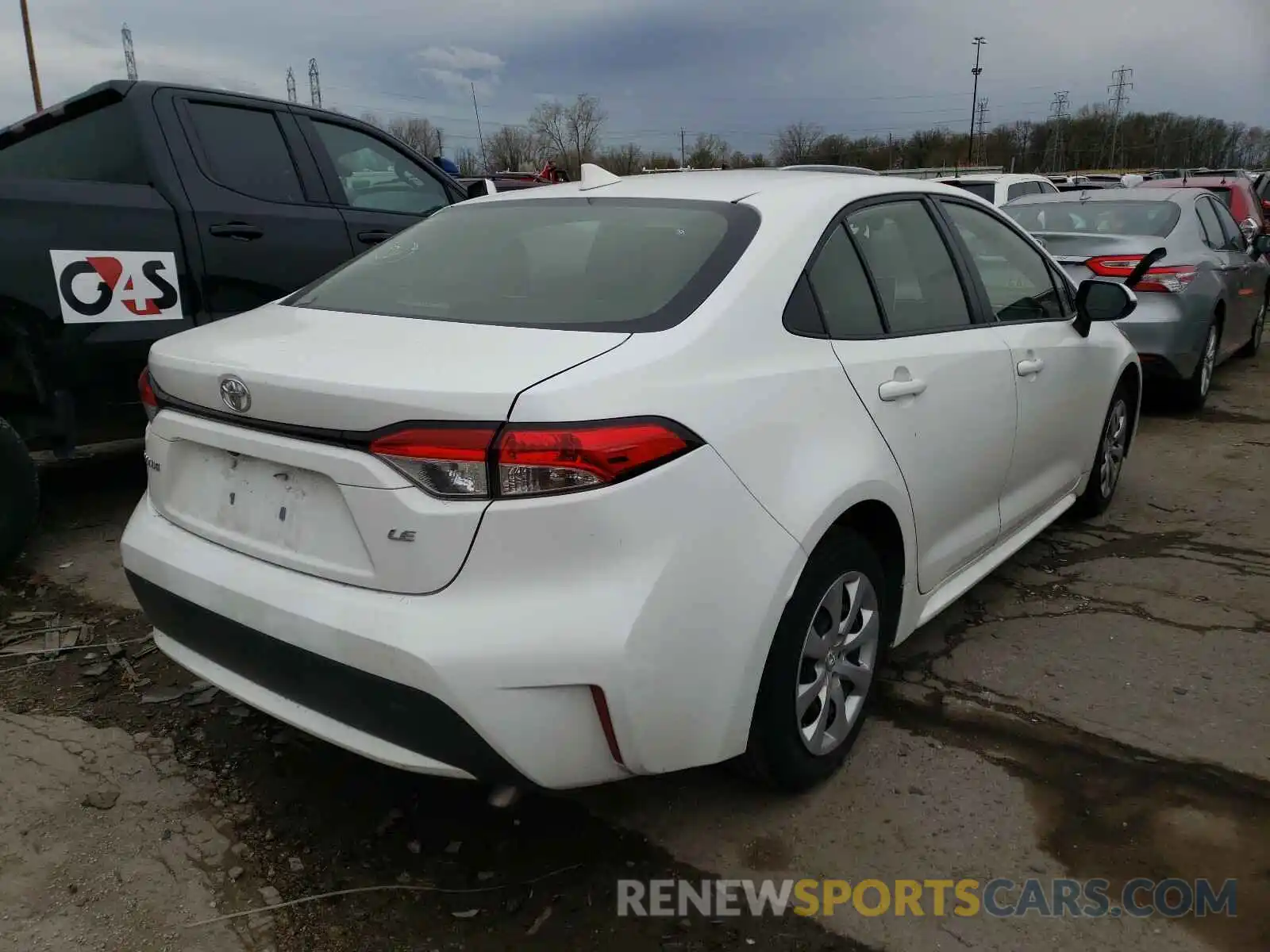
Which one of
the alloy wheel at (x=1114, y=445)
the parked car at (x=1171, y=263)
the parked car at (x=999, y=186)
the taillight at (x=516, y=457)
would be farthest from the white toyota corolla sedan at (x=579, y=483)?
the parked car at (x=999, y=186)

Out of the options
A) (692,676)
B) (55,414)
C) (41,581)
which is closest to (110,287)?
(55,414)

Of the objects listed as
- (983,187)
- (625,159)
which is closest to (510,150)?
(625,159)

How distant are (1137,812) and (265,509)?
232 centimetres

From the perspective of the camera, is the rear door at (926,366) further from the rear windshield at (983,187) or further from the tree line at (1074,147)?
the tree line at (1074,147)

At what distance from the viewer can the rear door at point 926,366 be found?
103 inches

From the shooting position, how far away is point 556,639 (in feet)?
6.09

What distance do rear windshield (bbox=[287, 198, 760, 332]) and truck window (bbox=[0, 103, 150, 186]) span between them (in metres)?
1.98

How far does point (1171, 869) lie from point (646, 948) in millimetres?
1288

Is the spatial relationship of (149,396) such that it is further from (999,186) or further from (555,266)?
(999,186)

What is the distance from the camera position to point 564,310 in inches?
89.6

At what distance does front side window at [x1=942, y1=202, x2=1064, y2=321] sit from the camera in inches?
135

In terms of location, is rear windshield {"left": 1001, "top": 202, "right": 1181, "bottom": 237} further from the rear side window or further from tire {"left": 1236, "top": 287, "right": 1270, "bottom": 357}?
the rear side window

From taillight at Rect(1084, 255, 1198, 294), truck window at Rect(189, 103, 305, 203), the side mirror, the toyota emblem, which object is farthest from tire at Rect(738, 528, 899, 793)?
taillight at Rect(1084, 255, 1198, 294)

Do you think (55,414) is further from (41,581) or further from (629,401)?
(629,401)
